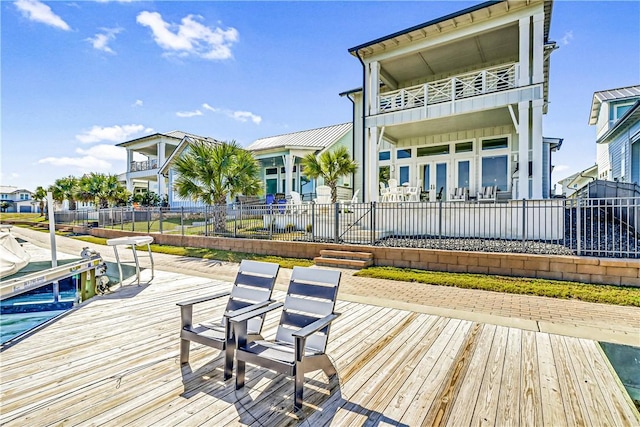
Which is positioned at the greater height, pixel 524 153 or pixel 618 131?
pixel 618 131

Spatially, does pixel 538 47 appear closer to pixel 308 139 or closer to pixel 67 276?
pixel 308 139

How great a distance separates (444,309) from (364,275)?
9.71ft

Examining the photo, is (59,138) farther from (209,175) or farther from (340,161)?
(340,161)

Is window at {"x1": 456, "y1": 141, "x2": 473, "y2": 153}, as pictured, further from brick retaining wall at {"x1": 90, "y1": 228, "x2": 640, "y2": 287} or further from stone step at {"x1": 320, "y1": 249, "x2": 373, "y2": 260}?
stone step at {"x1": 320, "y1": 249, "x2": 373, "y2": 260}

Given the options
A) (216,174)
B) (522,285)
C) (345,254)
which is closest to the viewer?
(522,285)

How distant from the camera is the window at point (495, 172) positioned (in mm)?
13867

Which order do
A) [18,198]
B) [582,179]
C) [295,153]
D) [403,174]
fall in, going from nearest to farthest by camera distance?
1. [403,174]
2. [295,153]
3. [582,179]
4. [18,198]

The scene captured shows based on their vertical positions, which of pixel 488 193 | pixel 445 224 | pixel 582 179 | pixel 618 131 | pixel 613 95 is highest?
pixel 613 95

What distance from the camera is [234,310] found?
367 centimetres

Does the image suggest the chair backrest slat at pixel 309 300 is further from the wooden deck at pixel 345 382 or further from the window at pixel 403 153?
the window at pixel 403 153

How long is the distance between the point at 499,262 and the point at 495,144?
28.0ft

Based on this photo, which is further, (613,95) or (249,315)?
(613,95)

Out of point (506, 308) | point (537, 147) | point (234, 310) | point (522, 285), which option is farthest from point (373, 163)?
point (234, 310)

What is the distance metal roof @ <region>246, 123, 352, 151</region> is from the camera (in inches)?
771
